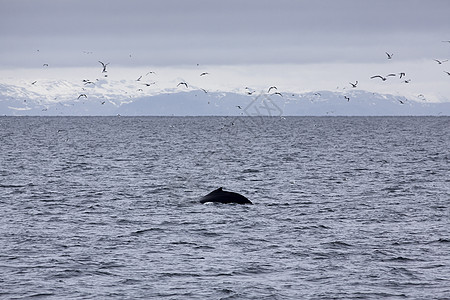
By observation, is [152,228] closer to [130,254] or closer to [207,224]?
[207,224]

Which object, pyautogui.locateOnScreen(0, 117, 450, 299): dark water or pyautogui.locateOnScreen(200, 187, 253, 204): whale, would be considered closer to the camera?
pyautogui.locateOnScreen(0, 117, 450, 299): dark water

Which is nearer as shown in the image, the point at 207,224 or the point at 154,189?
the point at 207,224

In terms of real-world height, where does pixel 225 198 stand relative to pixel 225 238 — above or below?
above

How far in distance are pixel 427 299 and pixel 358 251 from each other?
5782 mm

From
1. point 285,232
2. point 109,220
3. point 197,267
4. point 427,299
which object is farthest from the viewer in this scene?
point 109,220

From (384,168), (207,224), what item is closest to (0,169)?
(384,168)

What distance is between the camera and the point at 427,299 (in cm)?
2012

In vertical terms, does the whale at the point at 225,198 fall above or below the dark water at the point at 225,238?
above

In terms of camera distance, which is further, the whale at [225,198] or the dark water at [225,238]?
the whale at [225,198]

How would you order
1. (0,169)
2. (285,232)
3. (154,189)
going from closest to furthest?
(285,232)
(154,189)
(0,169)

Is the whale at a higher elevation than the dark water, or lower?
higher

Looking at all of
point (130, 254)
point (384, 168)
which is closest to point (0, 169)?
point (384, 168)

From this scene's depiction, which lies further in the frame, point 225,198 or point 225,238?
point 225,198

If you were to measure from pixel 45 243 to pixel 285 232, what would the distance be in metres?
8.96
